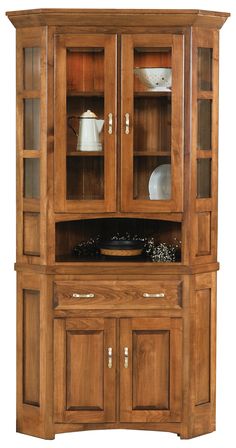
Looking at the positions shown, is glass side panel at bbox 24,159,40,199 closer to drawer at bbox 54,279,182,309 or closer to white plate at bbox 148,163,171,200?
drawer at bbox 54,279,182,309

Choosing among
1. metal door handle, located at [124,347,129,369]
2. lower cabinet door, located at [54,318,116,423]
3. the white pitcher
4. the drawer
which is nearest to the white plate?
the white pitcher

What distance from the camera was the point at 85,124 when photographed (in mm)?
7477

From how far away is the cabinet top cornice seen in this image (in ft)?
23.7

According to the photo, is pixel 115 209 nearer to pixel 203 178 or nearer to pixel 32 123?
pixel 203 178

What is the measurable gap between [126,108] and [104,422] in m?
1.89

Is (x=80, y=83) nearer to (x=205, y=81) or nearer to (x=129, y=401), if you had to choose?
(x=205, y=81)

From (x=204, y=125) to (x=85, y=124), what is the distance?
0.72 meters

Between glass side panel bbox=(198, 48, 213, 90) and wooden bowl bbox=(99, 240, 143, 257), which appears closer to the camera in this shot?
glass side panel bbox=(198, 48, 213, 90)

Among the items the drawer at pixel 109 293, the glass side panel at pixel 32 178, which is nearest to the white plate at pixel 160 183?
the drawer at pixel 109 293

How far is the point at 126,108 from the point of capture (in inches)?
290

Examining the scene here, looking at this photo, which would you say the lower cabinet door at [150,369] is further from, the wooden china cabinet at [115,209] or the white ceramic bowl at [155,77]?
the white ceramic bowl at [155,77]

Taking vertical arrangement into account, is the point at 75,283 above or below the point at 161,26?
below

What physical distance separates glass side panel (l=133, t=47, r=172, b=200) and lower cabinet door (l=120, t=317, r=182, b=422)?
790 mm

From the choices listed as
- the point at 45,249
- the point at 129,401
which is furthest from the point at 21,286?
the point at 129,401
